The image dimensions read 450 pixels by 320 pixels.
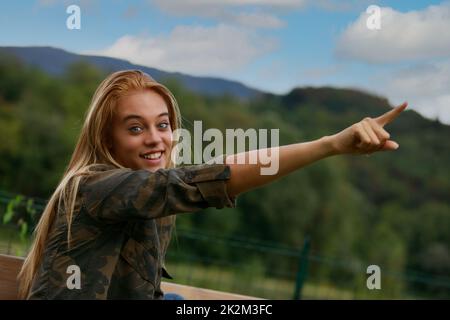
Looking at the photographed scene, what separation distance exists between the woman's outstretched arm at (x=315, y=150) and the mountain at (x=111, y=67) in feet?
3.89

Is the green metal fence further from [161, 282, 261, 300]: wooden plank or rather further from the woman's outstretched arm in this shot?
the woman's outstretched arm

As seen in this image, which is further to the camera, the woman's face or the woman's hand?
the woman's face

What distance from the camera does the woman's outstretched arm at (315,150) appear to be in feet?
6.21

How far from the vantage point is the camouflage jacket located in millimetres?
2092

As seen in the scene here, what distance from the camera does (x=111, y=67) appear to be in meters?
5.03

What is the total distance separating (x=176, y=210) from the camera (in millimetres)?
2086

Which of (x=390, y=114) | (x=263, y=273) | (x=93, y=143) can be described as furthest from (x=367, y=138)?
(x=263, y=273)

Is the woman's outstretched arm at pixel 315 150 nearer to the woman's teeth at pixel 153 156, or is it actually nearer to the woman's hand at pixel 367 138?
the woman's hand at pixel 367 138

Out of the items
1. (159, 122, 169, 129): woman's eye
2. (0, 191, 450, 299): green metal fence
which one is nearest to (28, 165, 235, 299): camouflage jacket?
(159, 122, 169, 129): woman's eye

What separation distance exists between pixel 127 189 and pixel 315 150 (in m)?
0.51

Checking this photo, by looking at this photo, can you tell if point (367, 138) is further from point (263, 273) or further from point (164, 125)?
point (263, 273)

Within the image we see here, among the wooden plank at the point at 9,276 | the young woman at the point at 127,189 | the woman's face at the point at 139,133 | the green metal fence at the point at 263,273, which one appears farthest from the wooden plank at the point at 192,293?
the green metal fence at the point at 263,273
